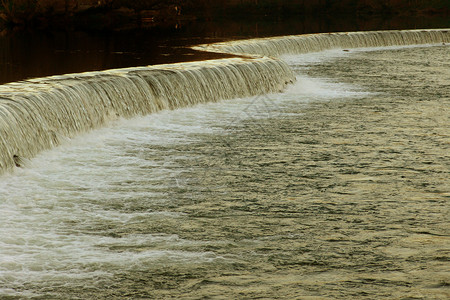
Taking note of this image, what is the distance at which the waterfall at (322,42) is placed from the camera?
76.0 ft

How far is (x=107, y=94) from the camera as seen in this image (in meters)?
12.4

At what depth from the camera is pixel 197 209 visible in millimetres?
7723

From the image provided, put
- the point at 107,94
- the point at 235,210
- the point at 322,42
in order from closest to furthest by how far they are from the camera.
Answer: the point at 235,210 < the point at 107,94 < the point at 322,42

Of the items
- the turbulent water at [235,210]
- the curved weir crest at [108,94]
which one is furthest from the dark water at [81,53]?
the turbulent water at [235,210]

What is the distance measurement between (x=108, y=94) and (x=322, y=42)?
1731 centimetres

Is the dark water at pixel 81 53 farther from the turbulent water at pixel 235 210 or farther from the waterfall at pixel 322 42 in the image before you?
the turbulent water at pixel 235 210

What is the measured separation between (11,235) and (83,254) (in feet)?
2.71

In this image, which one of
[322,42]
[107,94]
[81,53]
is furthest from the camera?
[322,42]

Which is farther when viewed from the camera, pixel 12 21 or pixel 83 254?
pixel 12 21

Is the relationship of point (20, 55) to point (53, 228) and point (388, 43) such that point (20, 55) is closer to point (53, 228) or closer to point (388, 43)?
point (53, 228)

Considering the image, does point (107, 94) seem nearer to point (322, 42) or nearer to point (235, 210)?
point (235, 210)

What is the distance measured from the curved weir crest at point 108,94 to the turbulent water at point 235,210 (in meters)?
0.27

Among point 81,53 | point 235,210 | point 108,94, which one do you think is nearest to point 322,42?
point 81,53

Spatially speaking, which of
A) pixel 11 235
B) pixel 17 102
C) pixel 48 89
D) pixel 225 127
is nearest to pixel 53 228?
pixel 11 235
